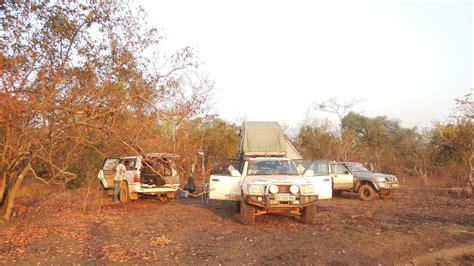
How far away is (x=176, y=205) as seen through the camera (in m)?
14.2

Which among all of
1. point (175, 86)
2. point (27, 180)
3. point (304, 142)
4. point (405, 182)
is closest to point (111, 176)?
point (27, 180)

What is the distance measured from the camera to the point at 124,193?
14.6 m

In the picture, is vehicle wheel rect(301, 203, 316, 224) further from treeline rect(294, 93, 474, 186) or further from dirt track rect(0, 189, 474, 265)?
treeline rect(294, 93, 474, 186)

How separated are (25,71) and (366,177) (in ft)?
40.2

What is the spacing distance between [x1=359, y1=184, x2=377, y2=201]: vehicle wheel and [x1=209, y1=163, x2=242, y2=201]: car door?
705cm

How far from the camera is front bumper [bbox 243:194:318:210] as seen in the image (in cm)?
922

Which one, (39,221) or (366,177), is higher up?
(366,177)

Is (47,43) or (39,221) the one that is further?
(39,221)

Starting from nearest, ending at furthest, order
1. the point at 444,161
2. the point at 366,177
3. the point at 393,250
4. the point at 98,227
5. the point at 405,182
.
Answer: the point at 393,250, the point at 98,227, the point at 366,177, the point at 405,182, the point at 444,161

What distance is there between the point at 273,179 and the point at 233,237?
208 cm

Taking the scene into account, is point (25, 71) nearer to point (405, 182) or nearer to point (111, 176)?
point (111, 176)

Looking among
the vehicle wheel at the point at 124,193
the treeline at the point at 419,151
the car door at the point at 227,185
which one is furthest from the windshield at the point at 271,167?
the treeline at the point at 419,151

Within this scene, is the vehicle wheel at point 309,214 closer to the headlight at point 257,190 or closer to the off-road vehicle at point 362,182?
the headlight at point 257,190

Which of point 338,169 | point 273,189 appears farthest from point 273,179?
point 338,169
